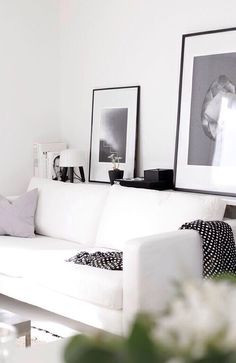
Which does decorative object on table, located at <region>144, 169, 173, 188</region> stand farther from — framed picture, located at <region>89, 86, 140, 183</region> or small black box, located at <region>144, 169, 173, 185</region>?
framed picture, located at <region>89, 86, 140, 183</region>

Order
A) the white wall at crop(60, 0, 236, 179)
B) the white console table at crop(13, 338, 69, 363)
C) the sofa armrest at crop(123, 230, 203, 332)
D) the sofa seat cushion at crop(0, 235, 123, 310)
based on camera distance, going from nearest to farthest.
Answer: the white console table at crop(13, 338, 69, 363)
the sofa armrest at crop(123, 230, 203, 332)
the sofa seat cushion at crop(0, 235, 123, 310)
the white wall at crop(60, 0, 236, 179)

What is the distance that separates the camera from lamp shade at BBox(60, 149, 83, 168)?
15.1ft

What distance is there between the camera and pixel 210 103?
3.83 m

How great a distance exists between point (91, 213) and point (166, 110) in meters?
0.98

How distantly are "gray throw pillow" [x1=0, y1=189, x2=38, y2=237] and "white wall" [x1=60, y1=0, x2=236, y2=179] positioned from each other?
3.09 feet

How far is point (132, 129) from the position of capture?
4406 millimetres

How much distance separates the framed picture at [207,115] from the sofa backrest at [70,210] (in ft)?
2.05

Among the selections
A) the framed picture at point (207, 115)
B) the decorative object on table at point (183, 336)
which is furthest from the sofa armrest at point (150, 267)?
the decorative object on table at point (183, 336)

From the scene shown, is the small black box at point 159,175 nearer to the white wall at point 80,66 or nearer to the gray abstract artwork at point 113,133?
the white wall at point 80,66

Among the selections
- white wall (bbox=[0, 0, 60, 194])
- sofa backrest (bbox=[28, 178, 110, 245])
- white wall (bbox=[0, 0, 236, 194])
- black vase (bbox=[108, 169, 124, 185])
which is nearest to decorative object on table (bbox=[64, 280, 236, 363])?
sofa backrest (bbox=[28, 178, 110, 245])

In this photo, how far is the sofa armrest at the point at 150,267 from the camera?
108 inches

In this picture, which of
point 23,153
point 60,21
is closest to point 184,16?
point 60,21

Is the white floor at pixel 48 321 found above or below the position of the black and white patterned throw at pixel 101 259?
below

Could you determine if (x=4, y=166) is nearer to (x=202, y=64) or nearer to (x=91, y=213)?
(x=91, y=213)
